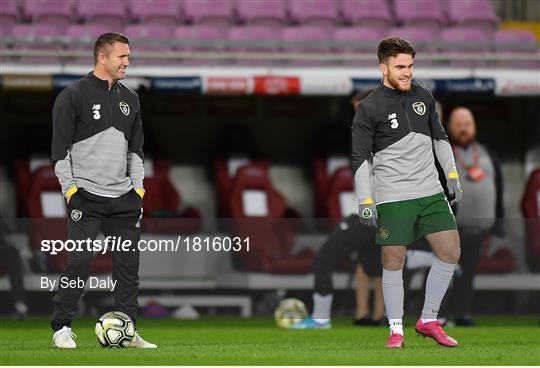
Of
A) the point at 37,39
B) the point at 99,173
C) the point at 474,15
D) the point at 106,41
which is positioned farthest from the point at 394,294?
the point at 474,15

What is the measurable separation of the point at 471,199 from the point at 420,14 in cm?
602

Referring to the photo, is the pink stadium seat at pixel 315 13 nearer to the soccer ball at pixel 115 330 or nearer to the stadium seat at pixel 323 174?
the stadium seat at pixel 323 174

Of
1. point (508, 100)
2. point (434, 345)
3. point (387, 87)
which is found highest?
point (508, 100)

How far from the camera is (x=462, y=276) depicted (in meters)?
10.2

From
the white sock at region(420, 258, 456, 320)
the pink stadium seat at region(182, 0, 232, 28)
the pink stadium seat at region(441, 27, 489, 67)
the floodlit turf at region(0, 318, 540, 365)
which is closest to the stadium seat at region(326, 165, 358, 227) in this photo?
the pink stadium seat at region(441, 27, 489, 67)

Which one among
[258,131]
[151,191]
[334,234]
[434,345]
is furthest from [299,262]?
[258,131]

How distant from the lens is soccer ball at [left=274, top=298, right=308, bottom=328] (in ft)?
33.1

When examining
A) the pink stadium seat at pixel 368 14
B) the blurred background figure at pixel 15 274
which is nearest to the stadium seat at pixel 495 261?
the blurred background figure at pixel 15 274

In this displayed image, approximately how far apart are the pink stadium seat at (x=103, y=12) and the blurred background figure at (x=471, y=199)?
6.00 metres

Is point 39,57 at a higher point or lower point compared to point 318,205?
higher

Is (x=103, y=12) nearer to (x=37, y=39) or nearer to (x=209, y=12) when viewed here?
(x=209, y=12)

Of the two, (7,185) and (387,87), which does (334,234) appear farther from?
(7,185)

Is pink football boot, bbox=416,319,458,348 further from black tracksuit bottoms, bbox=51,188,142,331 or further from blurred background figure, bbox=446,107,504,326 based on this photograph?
blurred background figure, bbox=446,107,504,326

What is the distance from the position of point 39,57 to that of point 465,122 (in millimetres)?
4951
